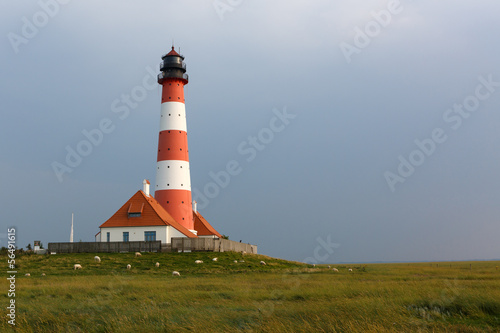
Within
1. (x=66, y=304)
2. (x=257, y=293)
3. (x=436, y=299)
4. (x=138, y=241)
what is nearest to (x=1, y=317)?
(x=66, y=304)

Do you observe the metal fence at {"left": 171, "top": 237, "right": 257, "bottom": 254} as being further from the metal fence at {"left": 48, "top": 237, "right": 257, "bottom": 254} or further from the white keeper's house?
the white keeper's house

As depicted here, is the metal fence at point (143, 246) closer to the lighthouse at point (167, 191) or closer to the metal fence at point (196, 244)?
the metal fence at point (196, 244)

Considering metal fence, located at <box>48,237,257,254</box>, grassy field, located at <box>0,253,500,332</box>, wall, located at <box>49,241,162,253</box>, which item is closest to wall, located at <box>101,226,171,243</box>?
metal fence, located at <box>48,237,257,254</box>

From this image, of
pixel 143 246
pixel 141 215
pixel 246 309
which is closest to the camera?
pixel 246 309

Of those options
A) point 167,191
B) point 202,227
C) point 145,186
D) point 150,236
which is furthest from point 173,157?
point 202,227

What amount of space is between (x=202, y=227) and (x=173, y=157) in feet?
45.6

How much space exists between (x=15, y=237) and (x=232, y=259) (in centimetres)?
2429

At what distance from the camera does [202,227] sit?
62812mm

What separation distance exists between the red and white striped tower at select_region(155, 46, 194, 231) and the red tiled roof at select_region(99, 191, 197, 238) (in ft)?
6.37

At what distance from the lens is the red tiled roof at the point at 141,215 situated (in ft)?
160

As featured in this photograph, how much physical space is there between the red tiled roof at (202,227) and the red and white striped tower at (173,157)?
7.08 m

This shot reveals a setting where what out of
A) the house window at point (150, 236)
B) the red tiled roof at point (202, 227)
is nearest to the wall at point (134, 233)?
the house window at point (150, 236)

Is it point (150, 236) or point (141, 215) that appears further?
point (141, 215)

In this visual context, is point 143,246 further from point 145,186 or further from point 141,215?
point 145,186
